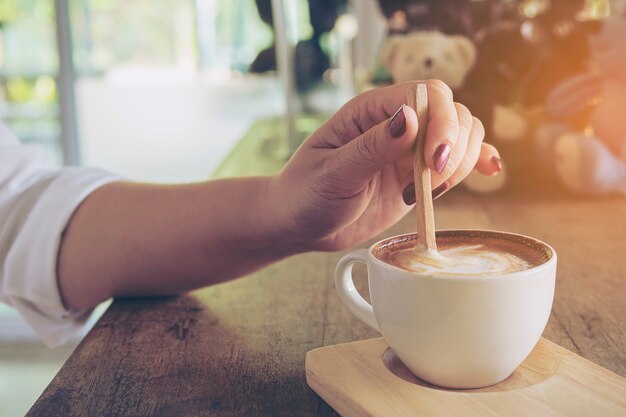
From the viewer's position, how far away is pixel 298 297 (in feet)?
2.29

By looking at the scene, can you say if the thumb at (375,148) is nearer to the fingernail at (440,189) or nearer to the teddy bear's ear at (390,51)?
the fingernail at (440,189)

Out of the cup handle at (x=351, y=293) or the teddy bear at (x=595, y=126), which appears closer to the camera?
the cup handle at (x=351, y=293)

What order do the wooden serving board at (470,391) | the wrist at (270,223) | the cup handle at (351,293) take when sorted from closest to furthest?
the wooden serving board at (470,391), the cup handle at (351,293), the wrist at (270,223)

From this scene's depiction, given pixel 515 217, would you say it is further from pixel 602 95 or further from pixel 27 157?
pixel 27 157

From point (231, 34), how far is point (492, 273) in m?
3.45

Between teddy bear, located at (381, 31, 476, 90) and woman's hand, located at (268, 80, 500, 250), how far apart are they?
24.2 inches

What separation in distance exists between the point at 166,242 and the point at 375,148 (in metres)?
0.27

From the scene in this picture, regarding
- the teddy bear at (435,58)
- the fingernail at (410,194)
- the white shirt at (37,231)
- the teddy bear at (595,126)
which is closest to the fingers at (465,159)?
the fingernail at (410,194)

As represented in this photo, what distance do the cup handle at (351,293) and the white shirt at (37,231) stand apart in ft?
1.06

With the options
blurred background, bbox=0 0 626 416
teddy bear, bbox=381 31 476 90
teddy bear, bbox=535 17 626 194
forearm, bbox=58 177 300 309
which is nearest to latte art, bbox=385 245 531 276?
forearm, bbox=58 177 300 309

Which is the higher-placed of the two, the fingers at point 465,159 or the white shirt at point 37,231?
the fingers at point 465,159

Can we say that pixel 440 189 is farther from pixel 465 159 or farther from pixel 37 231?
pixel 37 231

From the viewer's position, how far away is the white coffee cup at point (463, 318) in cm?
41

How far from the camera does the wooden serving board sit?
412mm
